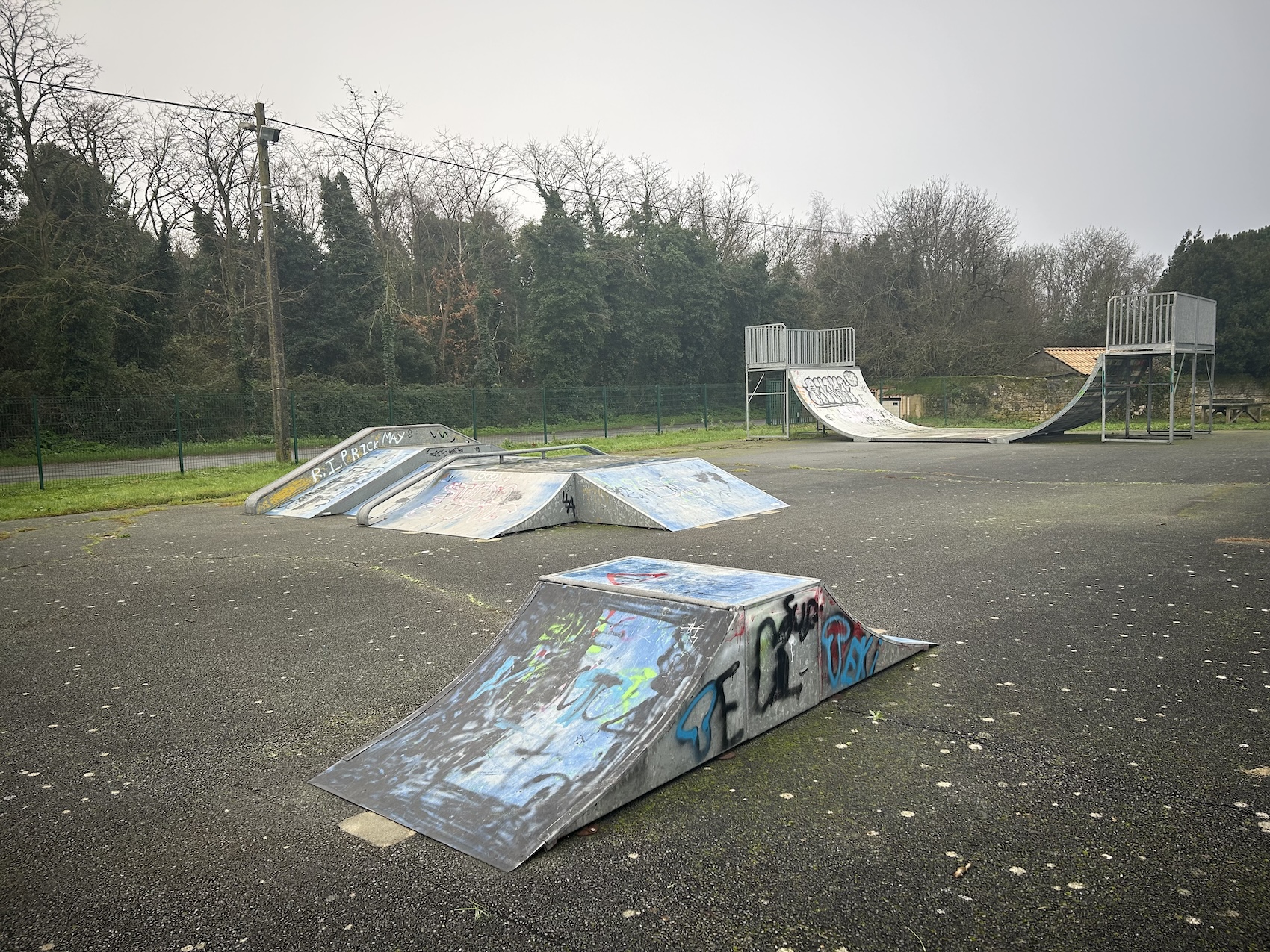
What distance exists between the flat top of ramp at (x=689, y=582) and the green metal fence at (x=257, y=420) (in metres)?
15.3

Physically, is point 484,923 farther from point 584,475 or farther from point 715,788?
point 584,475

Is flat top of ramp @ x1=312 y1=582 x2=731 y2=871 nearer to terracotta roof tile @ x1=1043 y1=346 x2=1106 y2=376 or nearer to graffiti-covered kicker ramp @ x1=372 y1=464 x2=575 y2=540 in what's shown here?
graffiti-covered kicker ramp @ x1=372 y1=464 x2=575 y2=540

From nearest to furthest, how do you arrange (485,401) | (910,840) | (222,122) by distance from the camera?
1. (910,840)
2. (485,401)
3. (222,122)

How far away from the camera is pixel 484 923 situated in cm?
248

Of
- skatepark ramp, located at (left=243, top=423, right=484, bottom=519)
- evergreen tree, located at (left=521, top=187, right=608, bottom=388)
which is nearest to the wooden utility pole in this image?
skatepark ramp, located at (left=243, top=423, right=484, bottom=519)

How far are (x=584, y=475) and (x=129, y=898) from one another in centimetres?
815

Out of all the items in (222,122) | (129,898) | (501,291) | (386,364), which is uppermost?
(222,122)

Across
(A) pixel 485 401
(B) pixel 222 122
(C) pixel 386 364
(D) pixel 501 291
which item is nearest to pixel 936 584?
(A) pixel 485 401

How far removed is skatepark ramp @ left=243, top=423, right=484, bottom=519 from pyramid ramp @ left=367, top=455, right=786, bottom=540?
1.32 metres

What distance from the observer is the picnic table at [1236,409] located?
29.1 metres

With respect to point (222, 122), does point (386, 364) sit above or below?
below

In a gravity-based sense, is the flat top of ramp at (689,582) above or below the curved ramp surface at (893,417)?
below

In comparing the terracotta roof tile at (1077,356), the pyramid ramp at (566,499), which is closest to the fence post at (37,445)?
the pyramid ramp at (566,499)

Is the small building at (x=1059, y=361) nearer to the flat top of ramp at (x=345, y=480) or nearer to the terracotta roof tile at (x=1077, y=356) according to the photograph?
the terracotta roof tile at (x=1077, y=356)
